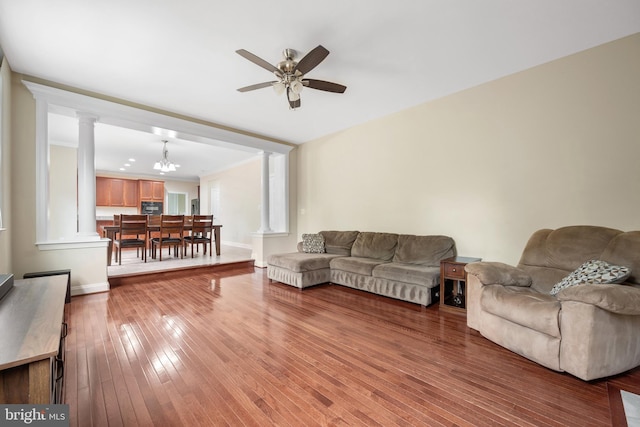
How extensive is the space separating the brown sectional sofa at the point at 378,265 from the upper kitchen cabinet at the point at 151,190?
7.39 meters

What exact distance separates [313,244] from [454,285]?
7.58 feet

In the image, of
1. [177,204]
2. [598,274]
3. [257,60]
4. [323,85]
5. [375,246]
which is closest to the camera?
[598,274]

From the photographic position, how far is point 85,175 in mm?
3633

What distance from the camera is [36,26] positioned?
236 cm

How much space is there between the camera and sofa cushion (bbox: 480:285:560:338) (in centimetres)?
185

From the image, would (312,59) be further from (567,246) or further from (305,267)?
(567,246)

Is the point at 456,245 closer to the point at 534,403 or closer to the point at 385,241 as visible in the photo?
the point at 385,241

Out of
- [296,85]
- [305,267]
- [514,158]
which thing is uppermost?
[296,85]

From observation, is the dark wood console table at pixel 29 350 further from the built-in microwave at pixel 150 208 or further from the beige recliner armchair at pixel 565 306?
the built-in microwave at pixel 150 208

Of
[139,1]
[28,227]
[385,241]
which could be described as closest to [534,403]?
[385,241]

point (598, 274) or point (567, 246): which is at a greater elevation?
point (567, 246)

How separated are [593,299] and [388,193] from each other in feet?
9.60

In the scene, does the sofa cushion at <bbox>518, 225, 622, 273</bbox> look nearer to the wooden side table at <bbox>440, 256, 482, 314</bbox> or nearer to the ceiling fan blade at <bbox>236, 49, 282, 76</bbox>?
the wooden side table at <bbox>440, 256, 482, 314</bbox>

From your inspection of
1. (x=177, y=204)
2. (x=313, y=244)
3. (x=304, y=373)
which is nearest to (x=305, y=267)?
(x=313, y=244)
